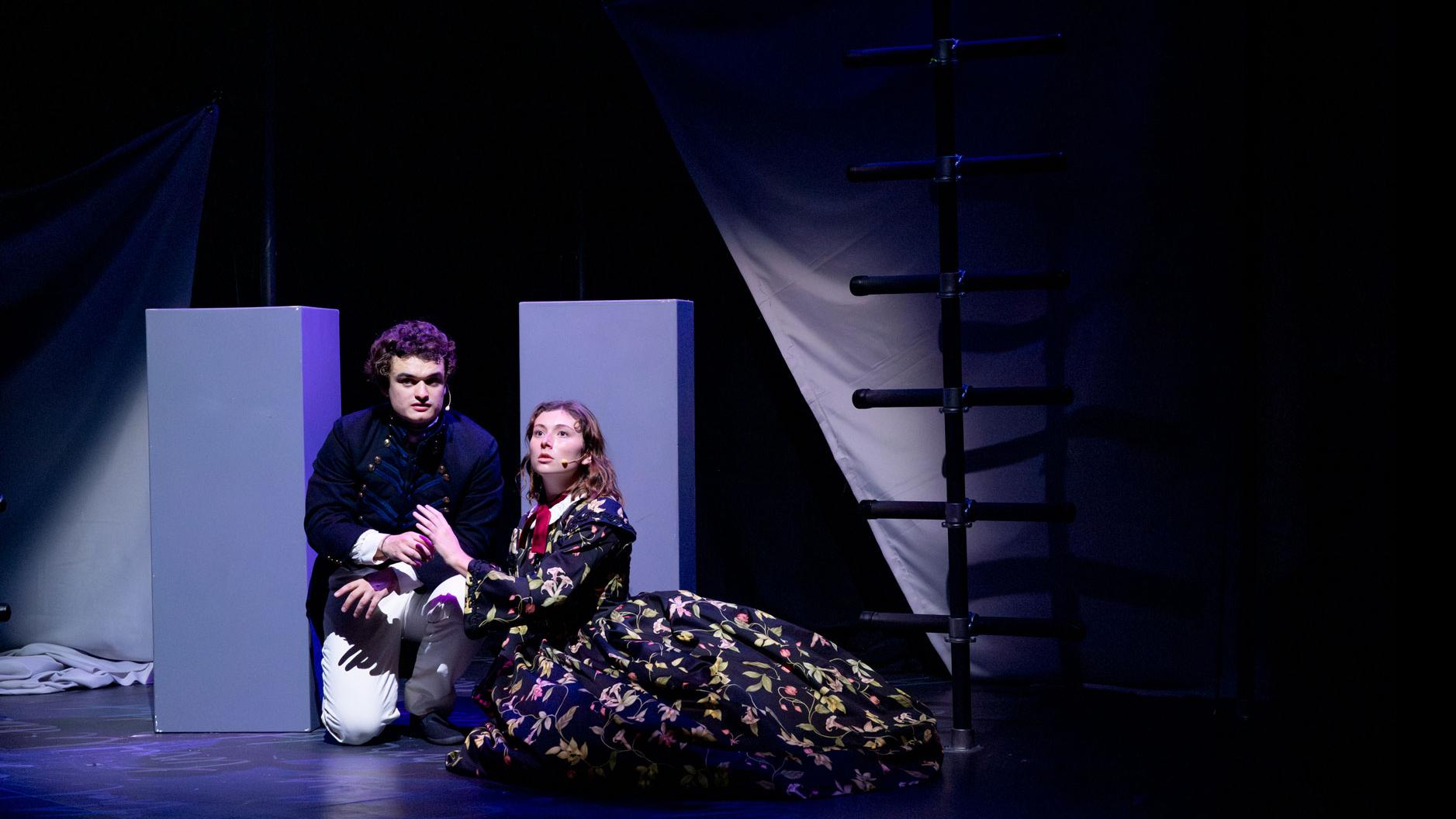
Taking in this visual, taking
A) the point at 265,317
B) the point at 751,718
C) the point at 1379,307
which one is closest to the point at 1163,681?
the point at 751,718

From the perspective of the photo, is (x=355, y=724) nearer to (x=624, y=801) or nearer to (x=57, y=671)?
(x=624, y=801)

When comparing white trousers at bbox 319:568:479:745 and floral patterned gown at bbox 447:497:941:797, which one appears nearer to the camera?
floral patterned gown at bbox 447:497:941:797

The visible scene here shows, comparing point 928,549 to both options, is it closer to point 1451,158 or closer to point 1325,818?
point 1325,818

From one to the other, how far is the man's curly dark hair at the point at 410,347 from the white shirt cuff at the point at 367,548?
1.35 ft

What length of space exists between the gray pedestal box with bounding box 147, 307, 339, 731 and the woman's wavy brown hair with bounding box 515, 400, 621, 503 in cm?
72

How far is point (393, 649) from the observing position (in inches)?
153

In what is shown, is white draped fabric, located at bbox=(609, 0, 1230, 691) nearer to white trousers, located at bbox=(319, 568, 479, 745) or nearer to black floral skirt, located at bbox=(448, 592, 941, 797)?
black floral skirt, located at bbox=(448, 592, 941, 797)

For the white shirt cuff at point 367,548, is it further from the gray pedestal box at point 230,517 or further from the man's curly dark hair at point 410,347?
the man's curly dark hair at point 410,347

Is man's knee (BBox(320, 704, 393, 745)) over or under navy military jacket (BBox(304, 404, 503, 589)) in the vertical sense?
under

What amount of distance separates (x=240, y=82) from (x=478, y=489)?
196 cm

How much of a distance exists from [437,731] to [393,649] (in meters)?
0.25

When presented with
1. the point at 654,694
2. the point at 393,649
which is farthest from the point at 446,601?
the point at 654,694

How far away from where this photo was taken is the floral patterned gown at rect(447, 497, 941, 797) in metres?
3.18

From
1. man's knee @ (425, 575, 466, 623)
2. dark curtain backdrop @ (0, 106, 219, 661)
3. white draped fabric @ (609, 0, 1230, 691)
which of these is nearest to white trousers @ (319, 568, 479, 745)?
man's knee @ (425, 575, 466, 623)
